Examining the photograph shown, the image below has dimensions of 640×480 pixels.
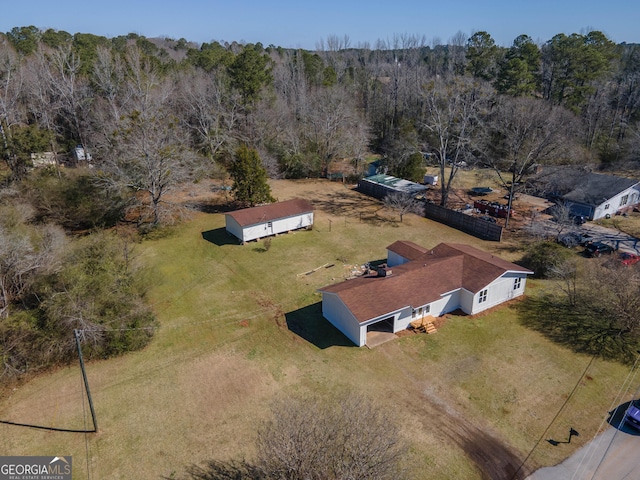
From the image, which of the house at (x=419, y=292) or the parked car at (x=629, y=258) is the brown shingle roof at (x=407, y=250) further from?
the parked car at (x=629, y=258)

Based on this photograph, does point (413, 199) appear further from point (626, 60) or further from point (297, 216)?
point (626, 60)

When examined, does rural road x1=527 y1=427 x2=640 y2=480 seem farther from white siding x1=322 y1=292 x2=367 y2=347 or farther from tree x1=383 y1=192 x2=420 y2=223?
tree x1=383 y1=192 x2=420 y2=223

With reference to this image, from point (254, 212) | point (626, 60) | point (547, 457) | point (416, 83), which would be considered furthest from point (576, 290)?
point (626, 60)

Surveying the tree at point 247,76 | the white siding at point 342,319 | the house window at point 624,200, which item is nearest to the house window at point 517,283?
the white siding at point 342,319

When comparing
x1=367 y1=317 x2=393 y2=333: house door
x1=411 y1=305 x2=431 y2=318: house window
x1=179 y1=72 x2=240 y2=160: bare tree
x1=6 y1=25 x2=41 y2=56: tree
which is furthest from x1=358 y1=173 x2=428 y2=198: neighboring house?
x1=6 y1=25 x2=41 y2=56: tree

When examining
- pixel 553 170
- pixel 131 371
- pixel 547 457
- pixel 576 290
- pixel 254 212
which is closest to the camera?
pixel 547 457

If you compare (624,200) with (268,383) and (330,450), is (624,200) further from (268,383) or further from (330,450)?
(330,450)
